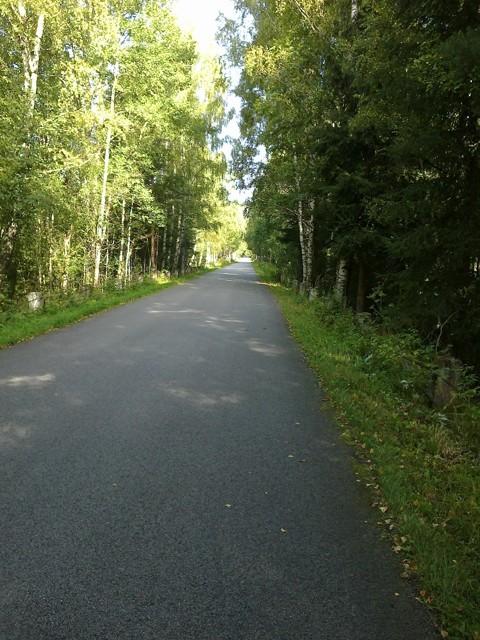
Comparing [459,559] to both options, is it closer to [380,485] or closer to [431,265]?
[380,485]

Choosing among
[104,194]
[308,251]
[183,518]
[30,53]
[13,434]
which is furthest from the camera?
[308,251]

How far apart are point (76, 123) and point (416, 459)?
14663 mm

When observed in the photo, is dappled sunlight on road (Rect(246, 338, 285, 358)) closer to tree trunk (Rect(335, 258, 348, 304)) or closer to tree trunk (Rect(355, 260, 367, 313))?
tree trunk (Rect(355, 260, 367, 313))

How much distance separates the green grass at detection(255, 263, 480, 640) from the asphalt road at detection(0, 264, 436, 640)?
193mm

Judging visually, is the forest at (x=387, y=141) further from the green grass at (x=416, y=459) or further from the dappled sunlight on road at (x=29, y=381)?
the dappled sunlight on road at (x=29, y=381)

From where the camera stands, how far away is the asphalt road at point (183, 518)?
265 centimetres

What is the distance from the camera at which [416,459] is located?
15.8 ft

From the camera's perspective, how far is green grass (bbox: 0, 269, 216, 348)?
33.1 ft

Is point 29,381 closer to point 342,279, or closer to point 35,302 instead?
point 35,302

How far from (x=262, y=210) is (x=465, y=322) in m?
18.1

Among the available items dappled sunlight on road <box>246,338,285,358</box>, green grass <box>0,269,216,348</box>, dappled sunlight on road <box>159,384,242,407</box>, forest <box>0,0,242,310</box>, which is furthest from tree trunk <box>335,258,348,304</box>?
dappled sunlight on road <box>159,384,242,407</box>

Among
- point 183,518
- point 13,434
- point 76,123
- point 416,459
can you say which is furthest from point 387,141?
point 183,518

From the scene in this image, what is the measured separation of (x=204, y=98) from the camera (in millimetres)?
31859

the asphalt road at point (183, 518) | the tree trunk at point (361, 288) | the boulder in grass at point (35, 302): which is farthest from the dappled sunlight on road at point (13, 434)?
the tree trunk at point (361, 288)
